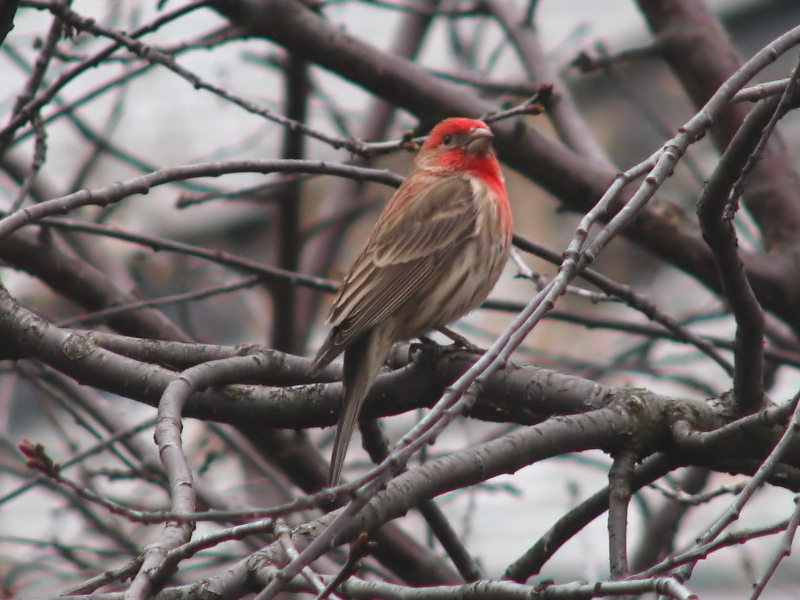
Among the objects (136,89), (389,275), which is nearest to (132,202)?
(136,89)

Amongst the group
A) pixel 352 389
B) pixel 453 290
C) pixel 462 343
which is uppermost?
pixel 453 290

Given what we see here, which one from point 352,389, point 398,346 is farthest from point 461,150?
point 352,389

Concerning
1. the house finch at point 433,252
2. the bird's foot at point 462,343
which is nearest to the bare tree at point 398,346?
the bird's foot at point 462,343

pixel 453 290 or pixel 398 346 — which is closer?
pixel 398 346

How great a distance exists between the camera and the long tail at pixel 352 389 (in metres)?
3.54

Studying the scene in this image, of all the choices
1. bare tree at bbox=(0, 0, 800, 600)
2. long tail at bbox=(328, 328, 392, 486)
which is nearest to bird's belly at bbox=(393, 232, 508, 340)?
bare tree at bbox=(0, 0, 800, 600)

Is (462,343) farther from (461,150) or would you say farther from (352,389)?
(461,150)

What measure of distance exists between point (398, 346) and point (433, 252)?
2.26 feet

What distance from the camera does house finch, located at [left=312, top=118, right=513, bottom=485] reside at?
15.1 feet

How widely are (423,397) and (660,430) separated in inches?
35.2

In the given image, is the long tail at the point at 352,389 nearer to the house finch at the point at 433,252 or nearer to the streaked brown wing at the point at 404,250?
the house finch at the point at 433,252

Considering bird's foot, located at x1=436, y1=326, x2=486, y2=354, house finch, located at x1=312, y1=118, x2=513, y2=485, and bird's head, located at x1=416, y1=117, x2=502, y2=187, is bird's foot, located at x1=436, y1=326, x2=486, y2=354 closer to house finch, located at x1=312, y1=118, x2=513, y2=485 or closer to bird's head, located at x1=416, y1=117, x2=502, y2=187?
house finch, located at x1=312, y1=118, x2=513, y2=485

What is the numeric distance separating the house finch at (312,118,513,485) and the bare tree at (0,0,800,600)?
0.16 metres

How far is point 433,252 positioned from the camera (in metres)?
5.11
